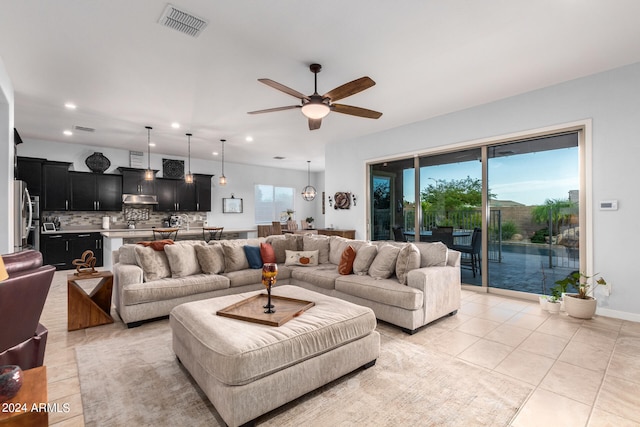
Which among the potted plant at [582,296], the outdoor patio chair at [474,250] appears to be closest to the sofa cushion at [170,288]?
the outdoor patio chair at [474,250]

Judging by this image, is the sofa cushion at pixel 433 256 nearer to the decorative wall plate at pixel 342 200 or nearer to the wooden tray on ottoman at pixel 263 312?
the wooden tray on ottoman at pixel 263 312

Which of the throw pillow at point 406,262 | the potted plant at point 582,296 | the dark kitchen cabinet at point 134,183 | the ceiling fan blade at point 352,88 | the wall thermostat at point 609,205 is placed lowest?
the potted plant at point 582,296

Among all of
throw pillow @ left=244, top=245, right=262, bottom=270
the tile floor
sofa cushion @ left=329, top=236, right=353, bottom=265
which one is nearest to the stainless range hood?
the tile floor

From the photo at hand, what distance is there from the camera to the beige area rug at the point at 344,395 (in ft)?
6.02

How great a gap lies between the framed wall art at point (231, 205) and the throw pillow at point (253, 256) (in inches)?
214

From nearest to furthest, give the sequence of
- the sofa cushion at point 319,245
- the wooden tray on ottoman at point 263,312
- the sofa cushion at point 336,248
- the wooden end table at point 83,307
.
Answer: the wooden tray on ottoman at point 263,312
the wooden end table at point 83,307
the sofa cushion at point 336,248
the sofa cushion at point 319,245

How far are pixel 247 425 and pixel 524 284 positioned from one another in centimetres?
447

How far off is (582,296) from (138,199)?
28.6 ft

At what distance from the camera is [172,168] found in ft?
27.8

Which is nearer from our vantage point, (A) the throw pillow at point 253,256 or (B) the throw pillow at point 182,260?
(B) the throw pillow at point 182,260

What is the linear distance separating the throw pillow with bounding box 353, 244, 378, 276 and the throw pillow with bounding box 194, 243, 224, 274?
1.78 m

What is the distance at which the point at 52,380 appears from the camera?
225cm

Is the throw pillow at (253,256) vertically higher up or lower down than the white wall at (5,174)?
lower down

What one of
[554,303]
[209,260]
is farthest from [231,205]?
[554,303]
